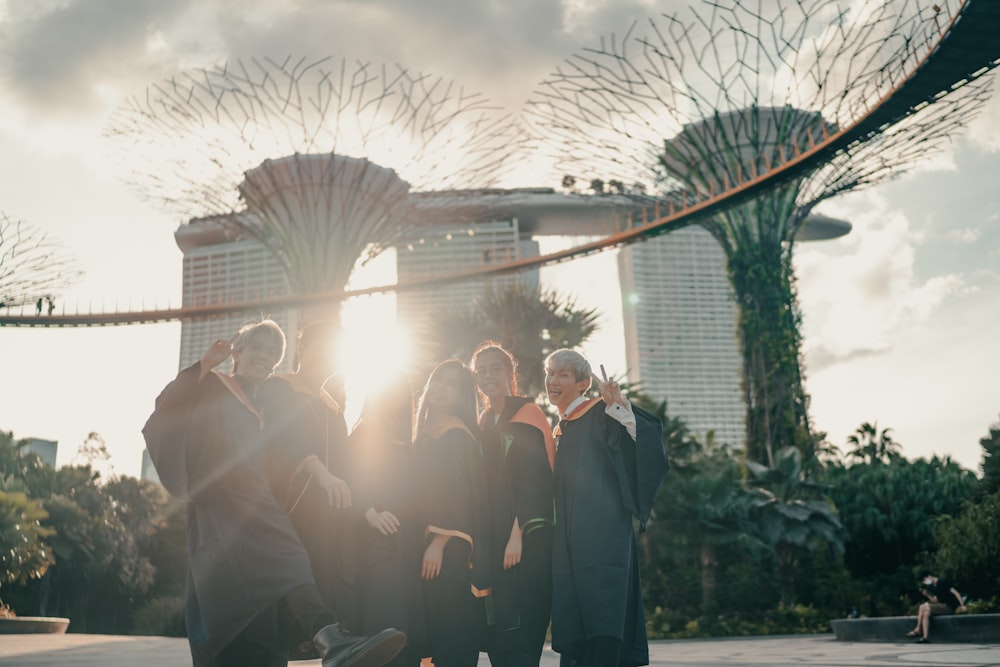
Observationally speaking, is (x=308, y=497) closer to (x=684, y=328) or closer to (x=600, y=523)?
(x=600, y=523)

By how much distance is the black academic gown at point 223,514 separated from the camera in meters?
3.64

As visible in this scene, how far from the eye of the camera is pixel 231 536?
3717mm

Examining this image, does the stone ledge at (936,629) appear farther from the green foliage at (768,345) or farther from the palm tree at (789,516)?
the green foliage at (768,345)

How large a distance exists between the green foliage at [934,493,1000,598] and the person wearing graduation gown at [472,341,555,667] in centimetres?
1696

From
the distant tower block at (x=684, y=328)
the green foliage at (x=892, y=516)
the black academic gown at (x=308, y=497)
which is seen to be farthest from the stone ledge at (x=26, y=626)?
the distant tower block at (x=684, y=328)

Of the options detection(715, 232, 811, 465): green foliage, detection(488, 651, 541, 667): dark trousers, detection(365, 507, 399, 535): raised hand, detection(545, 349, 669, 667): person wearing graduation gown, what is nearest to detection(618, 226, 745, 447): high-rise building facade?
detection(715, 232, 811, 465): green foliage

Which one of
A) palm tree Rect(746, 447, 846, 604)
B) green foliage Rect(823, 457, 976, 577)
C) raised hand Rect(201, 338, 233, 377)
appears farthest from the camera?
green foliage Rect(823, 457, 976, 577)

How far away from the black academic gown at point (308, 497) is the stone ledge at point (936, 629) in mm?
10307

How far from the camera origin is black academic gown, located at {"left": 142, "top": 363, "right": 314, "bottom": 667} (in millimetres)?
3645

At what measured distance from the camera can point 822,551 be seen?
2384 cm

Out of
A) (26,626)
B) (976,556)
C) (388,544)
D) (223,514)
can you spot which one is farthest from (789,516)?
(223,514)

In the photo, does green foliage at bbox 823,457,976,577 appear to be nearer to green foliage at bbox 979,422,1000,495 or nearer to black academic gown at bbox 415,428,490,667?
green foliage at bbox 979,422,1000,495

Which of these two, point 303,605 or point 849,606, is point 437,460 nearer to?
point 303,605

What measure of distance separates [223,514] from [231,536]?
0.34 feet
